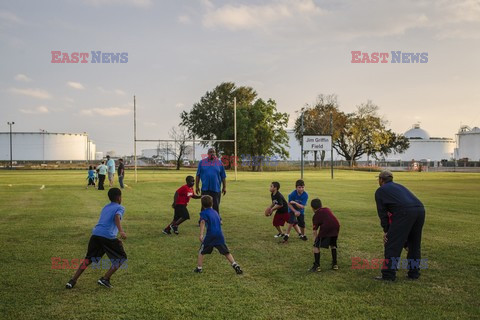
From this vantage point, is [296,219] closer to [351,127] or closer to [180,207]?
[180,207]

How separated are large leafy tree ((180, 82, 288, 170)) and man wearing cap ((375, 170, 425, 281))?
6414 cm

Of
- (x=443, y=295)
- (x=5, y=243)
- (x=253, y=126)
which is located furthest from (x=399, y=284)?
(x=253, y=126)

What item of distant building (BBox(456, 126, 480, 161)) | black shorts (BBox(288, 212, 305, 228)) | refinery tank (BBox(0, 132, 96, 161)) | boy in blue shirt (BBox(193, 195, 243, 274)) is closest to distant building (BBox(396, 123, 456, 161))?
distant building (BBox(456, 126, 480, 161))

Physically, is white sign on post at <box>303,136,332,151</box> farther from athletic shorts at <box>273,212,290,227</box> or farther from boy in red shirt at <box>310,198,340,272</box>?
boy in red shirt at <box>310,198,340,272</box>

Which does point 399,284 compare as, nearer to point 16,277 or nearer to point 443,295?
point 443,295

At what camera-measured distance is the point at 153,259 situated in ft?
28.3

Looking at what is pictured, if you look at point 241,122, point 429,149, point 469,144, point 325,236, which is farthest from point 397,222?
point 429,149

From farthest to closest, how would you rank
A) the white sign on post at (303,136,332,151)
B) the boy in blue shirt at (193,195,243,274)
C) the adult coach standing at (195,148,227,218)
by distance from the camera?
the white sign on post at (303,136,332,151) < the adult coach standing at (195,148,227,218) < the boy in blue shirt at (193,195,243,274)

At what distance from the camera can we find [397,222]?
7.12m

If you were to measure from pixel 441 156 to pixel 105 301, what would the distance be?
11347 cm

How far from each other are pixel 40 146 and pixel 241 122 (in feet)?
214

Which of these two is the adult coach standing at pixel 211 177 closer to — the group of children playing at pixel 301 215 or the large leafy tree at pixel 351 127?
the group of children playing at pixel 301 215

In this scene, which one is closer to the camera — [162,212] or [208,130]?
[162,212]

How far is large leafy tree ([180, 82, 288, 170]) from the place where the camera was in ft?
241
